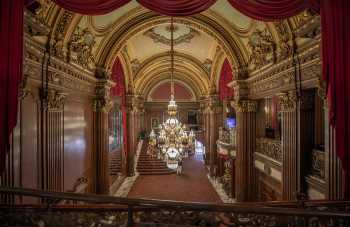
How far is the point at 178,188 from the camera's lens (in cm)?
1013

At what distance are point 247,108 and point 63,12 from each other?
575 centimetres

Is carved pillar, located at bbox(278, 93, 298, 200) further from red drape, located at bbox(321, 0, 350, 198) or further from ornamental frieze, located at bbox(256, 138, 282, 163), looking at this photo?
red drape, located at bbox(321, 0, 350, 198)

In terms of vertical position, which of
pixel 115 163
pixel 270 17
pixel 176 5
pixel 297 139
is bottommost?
pixel 115 163

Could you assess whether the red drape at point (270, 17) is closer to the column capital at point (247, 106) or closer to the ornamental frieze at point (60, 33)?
the ornamental frieze at point (60, 33)

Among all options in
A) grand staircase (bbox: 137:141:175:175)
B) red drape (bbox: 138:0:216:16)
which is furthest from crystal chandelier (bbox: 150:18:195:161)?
grand staircase (bbox: 137:141:175:175)

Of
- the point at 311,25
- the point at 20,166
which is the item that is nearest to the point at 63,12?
the point at 20,166

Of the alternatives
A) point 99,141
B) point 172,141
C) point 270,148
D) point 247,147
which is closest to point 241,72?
point 247,147

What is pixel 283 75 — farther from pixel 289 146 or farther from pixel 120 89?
pixel 120 89

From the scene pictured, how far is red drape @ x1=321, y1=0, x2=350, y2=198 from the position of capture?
2797 millimetres

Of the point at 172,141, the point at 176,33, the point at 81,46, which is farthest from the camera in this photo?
the point at 176,33

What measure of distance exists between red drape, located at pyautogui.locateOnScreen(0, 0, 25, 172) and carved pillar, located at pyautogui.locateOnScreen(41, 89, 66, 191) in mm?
1530

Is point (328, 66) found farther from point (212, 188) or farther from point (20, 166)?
point (212, 188)

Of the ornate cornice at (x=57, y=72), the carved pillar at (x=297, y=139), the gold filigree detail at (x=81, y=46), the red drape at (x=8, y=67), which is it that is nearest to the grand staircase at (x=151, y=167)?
the ornate cornice at (x=57, y=72)

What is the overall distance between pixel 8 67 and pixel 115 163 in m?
9.54
